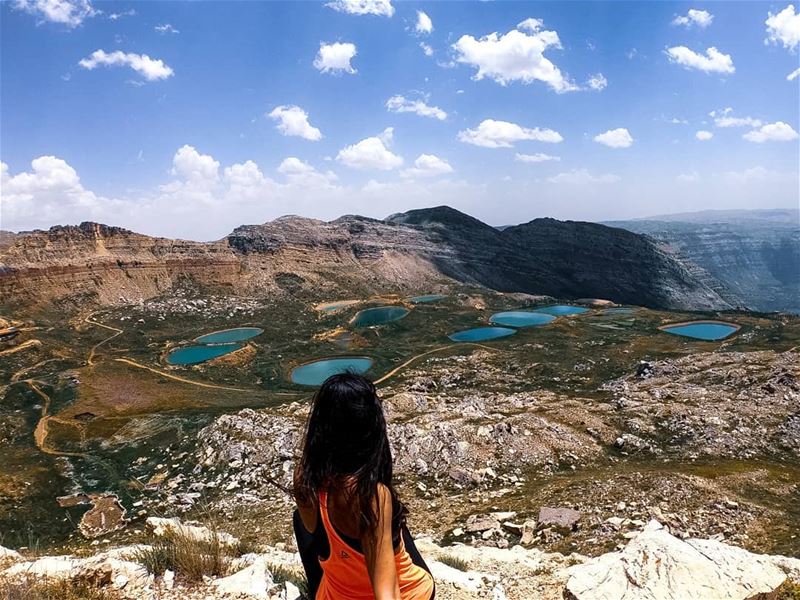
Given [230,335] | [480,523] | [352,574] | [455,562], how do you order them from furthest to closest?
[230,335] < [480,523] < [455,562] < [352,574]

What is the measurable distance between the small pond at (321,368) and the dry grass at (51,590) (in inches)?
1786

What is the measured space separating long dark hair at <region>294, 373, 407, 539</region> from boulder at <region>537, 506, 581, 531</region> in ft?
41.6

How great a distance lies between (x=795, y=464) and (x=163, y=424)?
35966 mm

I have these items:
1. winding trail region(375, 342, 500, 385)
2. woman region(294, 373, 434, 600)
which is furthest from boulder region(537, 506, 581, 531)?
winding trail region(375, 342, 500, 385)

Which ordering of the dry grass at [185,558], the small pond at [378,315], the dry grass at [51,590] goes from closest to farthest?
the dry grass at [51,590], the dry grass at [185,558], the small pond at [378,315]

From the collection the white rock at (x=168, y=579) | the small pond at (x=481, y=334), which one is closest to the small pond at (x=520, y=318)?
the small pond at (x=481, y=334)

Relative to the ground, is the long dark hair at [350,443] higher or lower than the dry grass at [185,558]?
higher

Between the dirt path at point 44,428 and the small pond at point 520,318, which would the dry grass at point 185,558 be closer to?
the dirt path at point 44,428

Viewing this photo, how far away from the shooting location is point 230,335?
232 ft

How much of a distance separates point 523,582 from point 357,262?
113 metres

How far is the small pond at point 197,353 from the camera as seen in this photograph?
57.7 m

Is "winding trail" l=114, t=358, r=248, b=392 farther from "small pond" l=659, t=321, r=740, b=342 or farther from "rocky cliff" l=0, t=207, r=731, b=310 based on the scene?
"small pond" l=659, t=321, r=740, b=342

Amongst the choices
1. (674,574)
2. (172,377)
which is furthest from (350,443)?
(172,377)

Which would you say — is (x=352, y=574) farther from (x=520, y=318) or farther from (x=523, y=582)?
(x=520, y=318)
